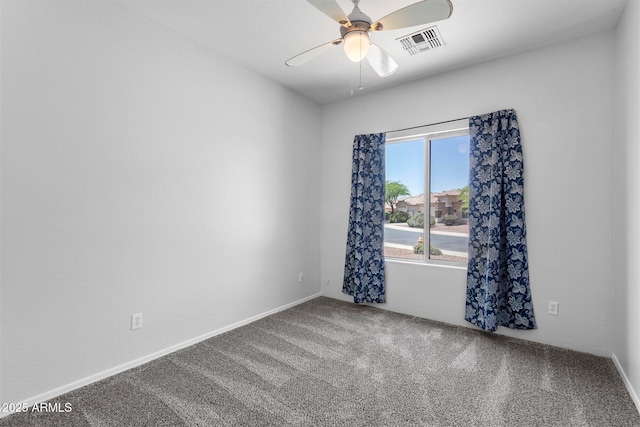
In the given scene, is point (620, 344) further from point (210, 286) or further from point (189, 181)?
point (189, 181)

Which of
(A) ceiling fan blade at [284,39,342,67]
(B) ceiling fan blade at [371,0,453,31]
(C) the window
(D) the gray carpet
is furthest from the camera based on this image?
(C) the window

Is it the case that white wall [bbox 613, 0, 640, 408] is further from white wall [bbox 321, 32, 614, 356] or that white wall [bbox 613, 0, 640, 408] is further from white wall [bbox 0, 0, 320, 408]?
white wall [bbox 0, 0, 320, 408]

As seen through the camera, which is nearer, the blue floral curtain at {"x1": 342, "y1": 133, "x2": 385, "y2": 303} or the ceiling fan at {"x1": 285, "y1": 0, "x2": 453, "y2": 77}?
the ceiling fan at {"x1": 285, "y1": 0, "x2": 453, "y2": 77}

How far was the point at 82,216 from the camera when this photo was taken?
6.79ft

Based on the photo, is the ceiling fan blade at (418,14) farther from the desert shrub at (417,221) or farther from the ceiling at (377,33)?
the desert shrub at (417,221)

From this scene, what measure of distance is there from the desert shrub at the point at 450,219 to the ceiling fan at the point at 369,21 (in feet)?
6.17

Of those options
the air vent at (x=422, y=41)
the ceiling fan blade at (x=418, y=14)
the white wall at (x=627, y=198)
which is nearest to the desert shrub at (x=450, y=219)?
the white wall at (x=627, y=198)

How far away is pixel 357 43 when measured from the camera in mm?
1938

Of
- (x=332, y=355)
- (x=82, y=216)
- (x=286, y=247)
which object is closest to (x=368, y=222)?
(x=286, y=247)

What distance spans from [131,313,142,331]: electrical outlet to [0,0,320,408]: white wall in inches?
1.9

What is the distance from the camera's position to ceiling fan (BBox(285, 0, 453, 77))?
1.66m

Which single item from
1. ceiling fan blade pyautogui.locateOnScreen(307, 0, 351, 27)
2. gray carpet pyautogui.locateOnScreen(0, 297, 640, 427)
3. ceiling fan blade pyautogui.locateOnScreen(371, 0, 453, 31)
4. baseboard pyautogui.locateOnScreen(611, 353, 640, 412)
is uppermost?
ceiling fan blade pyautogui.locateOnScreen(307, 0, 351, 27)

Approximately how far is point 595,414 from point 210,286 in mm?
2910

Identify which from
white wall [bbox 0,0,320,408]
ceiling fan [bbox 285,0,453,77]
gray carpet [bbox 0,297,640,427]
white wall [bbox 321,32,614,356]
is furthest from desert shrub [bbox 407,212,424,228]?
ceiling fan [bbox 285,0,453,77]
